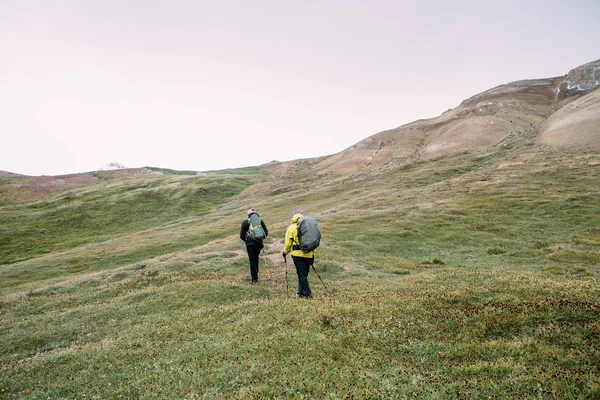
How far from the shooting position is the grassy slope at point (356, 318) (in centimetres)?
852

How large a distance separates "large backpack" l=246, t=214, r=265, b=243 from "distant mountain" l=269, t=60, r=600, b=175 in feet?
204

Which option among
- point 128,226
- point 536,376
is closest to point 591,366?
point 536,376

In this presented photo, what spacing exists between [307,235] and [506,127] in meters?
95.0

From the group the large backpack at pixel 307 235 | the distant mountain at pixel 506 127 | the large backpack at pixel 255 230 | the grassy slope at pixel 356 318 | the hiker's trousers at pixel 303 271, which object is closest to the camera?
the grassy slope at pixel 356 318

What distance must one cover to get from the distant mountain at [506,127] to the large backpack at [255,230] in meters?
62.2

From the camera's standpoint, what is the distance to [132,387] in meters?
9.84

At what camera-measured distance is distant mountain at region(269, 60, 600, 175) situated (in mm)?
68500

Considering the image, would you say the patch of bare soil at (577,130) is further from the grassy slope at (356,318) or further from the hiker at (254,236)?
the hiker at (254,236)

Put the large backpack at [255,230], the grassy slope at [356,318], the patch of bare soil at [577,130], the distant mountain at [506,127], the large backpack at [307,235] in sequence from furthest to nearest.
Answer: the distant mountain at [506,127], the patch of bare soil at [577,130], the large backpack at [255,230], the large backpack at [307,235], the grassy slope at [356,318]

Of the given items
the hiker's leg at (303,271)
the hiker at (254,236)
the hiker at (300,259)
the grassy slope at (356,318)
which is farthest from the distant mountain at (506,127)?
the hiker's leg at (303,271)

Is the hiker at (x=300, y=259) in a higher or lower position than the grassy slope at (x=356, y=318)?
higher

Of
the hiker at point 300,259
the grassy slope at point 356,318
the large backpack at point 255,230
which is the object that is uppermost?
the large backpack at point 255,230

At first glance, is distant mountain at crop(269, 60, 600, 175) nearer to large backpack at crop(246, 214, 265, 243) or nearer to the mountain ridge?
the mountain ridge

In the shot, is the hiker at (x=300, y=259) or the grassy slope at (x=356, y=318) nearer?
the grassy slope at (x=356, y=318)
